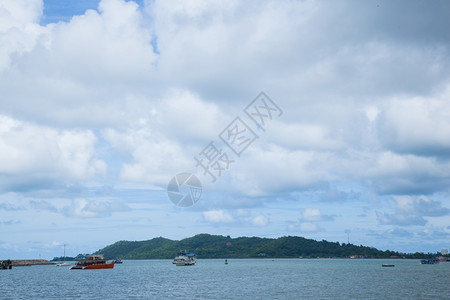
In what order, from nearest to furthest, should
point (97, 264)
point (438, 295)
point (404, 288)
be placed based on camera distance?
1. point (438, 295)
2. point (404, 288)
3. point (97, 264)

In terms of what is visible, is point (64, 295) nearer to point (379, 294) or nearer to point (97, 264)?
point (379, 294)

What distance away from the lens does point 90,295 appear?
88.6 meters

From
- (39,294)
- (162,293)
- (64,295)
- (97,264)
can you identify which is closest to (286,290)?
(162,293)

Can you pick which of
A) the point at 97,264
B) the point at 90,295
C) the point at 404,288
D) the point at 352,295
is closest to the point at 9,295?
the point at 90,295

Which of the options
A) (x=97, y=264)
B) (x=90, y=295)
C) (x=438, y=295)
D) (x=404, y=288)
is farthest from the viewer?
(x=97, y=264)

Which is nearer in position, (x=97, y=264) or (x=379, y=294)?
(x=379, y=294)

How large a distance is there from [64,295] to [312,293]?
4924 centimetres

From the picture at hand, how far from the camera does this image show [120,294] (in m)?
90.2

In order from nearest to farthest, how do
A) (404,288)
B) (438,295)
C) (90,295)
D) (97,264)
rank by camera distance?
1. (438,295)
2. (90,295)
3. (404,288)
4. (97,264)

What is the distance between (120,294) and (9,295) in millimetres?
24178

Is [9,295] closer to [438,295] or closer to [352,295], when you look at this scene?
[352,295]

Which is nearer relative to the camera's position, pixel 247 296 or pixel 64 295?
pixel 247 296

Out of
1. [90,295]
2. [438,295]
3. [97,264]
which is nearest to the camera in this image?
[438,295]

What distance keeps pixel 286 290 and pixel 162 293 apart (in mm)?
25248
